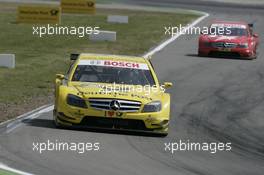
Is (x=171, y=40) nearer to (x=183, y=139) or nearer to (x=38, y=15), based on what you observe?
(x=38, y=15)

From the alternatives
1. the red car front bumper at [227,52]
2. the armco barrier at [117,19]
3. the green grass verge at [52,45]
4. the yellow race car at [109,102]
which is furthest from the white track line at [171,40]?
the yellow race car at [109,102]

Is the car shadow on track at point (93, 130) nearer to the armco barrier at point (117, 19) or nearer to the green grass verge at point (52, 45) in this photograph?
the green grass verge at point (52, 45)

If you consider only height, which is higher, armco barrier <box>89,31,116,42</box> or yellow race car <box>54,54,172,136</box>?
yellow race car <box>54,54,172,136</box>

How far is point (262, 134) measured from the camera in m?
16.4

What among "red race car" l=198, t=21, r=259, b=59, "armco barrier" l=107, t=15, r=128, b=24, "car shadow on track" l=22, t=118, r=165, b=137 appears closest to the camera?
"car shadow on track" l=22, t=118, r=165, b=137

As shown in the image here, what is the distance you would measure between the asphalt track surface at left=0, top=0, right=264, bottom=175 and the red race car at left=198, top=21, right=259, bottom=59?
205 inches

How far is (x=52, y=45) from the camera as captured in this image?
33.8 meters

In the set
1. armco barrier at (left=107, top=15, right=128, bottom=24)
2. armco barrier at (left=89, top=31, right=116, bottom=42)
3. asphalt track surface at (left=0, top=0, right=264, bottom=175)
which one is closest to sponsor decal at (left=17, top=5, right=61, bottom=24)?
armco barrier at (left=107, top=15, right=128, bottom=24)

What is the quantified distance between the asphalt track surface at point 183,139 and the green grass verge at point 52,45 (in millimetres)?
3350

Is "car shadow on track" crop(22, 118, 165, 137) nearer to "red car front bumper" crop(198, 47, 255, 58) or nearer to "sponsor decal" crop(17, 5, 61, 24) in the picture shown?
"red car front bumper" crop(198, 47, 255, 58)

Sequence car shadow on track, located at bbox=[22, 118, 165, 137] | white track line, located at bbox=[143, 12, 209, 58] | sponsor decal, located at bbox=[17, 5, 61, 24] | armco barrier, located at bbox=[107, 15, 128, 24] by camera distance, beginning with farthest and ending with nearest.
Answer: armco barrier, located at bbox=[107, 15, 128, 24], sponsor decal, located at bbox=[17, 5, 61, 24], white track line, located at bbox=[143, 12, 209, 58], car shadow on track, located at bbox=[22, 118, 165, 137]

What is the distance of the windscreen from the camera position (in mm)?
15927

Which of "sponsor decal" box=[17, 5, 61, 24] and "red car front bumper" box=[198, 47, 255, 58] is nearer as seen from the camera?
"red car front bumper" box=[198, 47, 255, 58]

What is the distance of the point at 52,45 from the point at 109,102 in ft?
63.3
